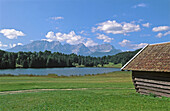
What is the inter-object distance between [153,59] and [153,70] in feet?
6.52

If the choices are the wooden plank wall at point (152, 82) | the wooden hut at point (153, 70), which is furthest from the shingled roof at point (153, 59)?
the wooden plank wall at point (152, 82)

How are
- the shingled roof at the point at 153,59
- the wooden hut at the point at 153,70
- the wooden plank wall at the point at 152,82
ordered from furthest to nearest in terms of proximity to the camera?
the shingled roof at the point at 153,59 → the wooden hut at the point at 153,70 → the wooden plank wall at the point at 152,82

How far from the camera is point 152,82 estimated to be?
15609mm

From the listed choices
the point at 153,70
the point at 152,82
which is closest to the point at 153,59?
the point at 153,70

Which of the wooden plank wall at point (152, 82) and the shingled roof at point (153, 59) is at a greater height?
the shingled roof at point (153, 59)

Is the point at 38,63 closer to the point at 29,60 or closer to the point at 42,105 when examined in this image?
the point at 29,60

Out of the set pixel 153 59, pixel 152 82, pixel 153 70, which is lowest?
pixel 152 82

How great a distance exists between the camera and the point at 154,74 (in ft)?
50.4

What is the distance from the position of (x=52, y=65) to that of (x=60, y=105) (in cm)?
15972

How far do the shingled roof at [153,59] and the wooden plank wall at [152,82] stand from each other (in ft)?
1.90

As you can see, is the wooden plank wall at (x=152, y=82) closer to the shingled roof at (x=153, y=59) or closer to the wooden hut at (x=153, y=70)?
the wooden hut at (x=153, y=70)

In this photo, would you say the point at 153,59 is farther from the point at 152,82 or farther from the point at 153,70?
the point at 152,82

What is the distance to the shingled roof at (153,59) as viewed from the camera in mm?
14861

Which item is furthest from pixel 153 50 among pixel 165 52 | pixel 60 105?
pixel 60 105
